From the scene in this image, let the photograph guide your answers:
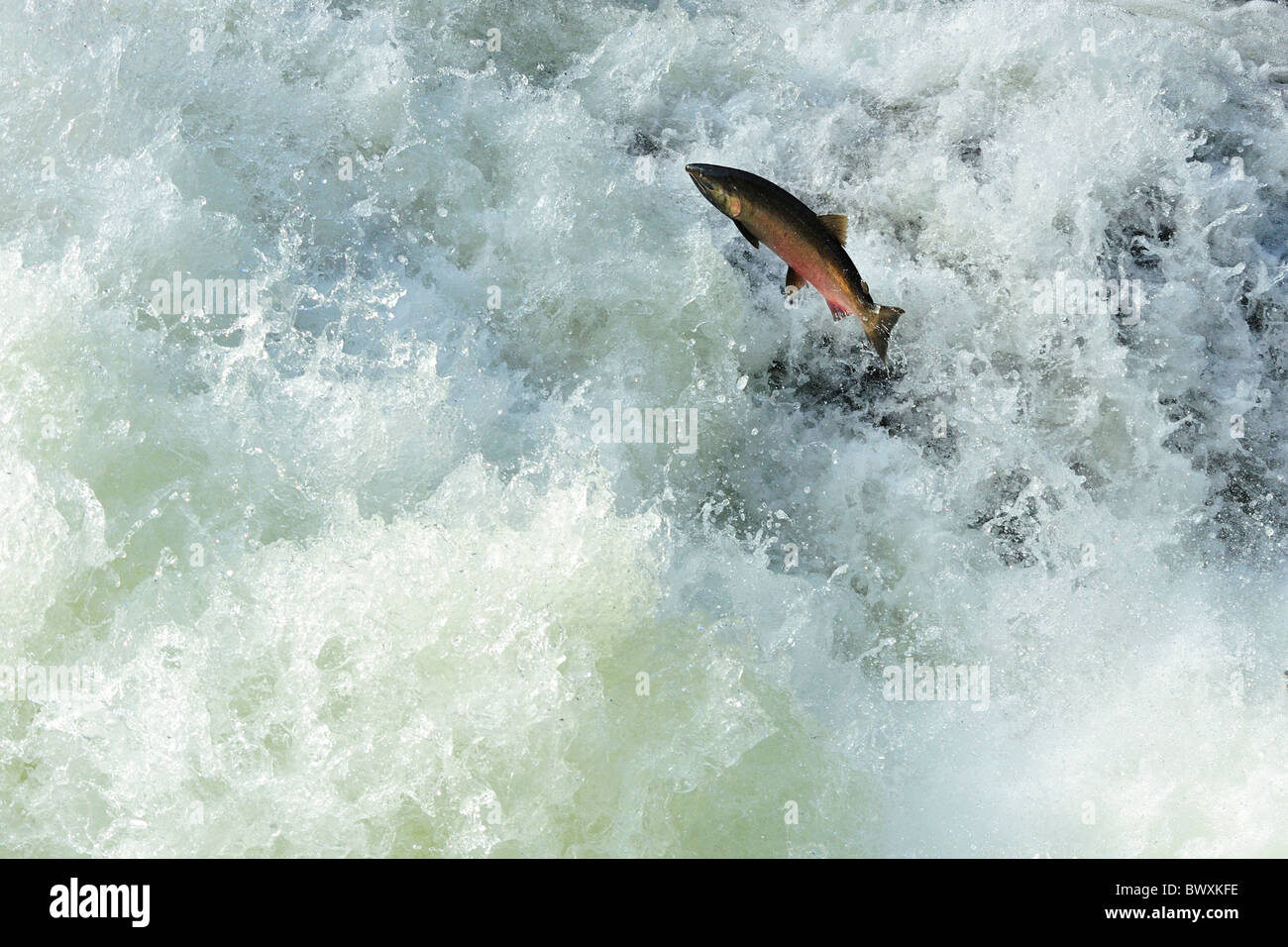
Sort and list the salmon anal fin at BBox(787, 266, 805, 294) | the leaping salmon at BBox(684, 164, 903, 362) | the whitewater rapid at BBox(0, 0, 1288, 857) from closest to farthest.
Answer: the whitewater rapid at BBox(0, 0, 1288, 857)
the leaping salmon at BBox(684, 164, 903, 362)
the salmon anal fin at BBox(787, 266, 805, 294)

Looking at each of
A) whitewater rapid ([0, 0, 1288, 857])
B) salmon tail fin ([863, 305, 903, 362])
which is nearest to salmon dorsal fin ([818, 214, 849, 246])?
salmon tail fin ([863, 305, 903, 362])

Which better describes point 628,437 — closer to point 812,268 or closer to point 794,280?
point 794,280

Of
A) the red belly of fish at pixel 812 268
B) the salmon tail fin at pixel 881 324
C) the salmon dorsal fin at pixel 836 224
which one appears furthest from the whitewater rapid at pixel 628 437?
the salmon dorsal fin at pixel 836 224

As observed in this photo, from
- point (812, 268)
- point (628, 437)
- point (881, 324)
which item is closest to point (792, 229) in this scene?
point (812, 268)

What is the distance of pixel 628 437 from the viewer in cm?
450

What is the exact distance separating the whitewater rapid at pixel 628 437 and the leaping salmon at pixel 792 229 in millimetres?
903

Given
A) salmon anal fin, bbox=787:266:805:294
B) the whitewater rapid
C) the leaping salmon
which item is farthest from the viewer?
salmon anal fin, bbox=787:266:805:294

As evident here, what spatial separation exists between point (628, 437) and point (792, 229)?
1069 mm

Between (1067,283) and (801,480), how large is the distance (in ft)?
5.27

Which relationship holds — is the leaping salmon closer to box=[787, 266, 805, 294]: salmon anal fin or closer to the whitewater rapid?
box=[787, 266, 805, 294]: salmon anal fin

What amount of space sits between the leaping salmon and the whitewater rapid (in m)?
0.90

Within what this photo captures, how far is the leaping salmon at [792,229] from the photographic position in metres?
3.82

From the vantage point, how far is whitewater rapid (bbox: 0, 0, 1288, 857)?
354 cm

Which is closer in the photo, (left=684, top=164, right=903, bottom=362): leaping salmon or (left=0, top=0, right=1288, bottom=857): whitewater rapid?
(left=0, top=0, right=1288, bottom=857): whitewater rapid
